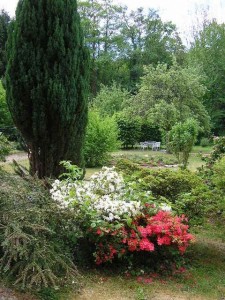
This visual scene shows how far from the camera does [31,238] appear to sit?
3977 mm

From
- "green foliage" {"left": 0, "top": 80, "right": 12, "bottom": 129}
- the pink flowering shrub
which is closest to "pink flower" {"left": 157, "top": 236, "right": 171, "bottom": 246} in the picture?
the pink flowering shrub

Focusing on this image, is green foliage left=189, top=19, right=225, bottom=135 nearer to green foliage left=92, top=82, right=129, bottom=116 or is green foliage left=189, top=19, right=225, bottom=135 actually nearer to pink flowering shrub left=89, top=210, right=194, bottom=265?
green foliage left=92, top=82, right=129, bottom=116

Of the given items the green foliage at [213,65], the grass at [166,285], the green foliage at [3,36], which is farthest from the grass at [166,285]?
the green foliage at [213,65]

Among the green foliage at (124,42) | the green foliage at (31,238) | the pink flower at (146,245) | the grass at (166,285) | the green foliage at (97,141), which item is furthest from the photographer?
the green foliage at (124,42)

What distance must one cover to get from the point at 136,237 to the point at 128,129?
20.1m

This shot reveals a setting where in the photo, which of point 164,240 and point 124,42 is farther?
point 124,42

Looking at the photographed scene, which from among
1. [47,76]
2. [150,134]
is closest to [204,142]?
[150,134]

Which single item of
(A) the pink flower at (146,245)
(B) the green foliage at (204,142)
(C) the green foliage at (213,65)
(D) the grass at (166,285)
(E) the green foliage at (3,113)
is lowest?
(D) the grass at (166,285)

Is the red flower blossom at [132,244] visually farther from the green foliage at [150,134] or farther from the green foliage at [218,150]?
the green foliage at [150,134]

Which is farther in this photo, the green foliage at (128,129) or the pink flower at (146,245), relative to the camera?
the green foliage at (128,129)

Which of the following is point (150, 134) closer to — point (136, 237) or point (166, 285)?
point (136, 237)

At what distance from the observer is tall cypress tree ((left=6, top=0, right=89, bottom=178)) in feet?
22.0

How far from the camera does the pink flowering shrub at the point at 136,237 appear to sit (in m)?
4.80

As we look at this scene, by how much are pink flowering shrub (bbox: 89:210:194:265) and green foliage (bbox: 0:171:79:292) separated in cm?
40
